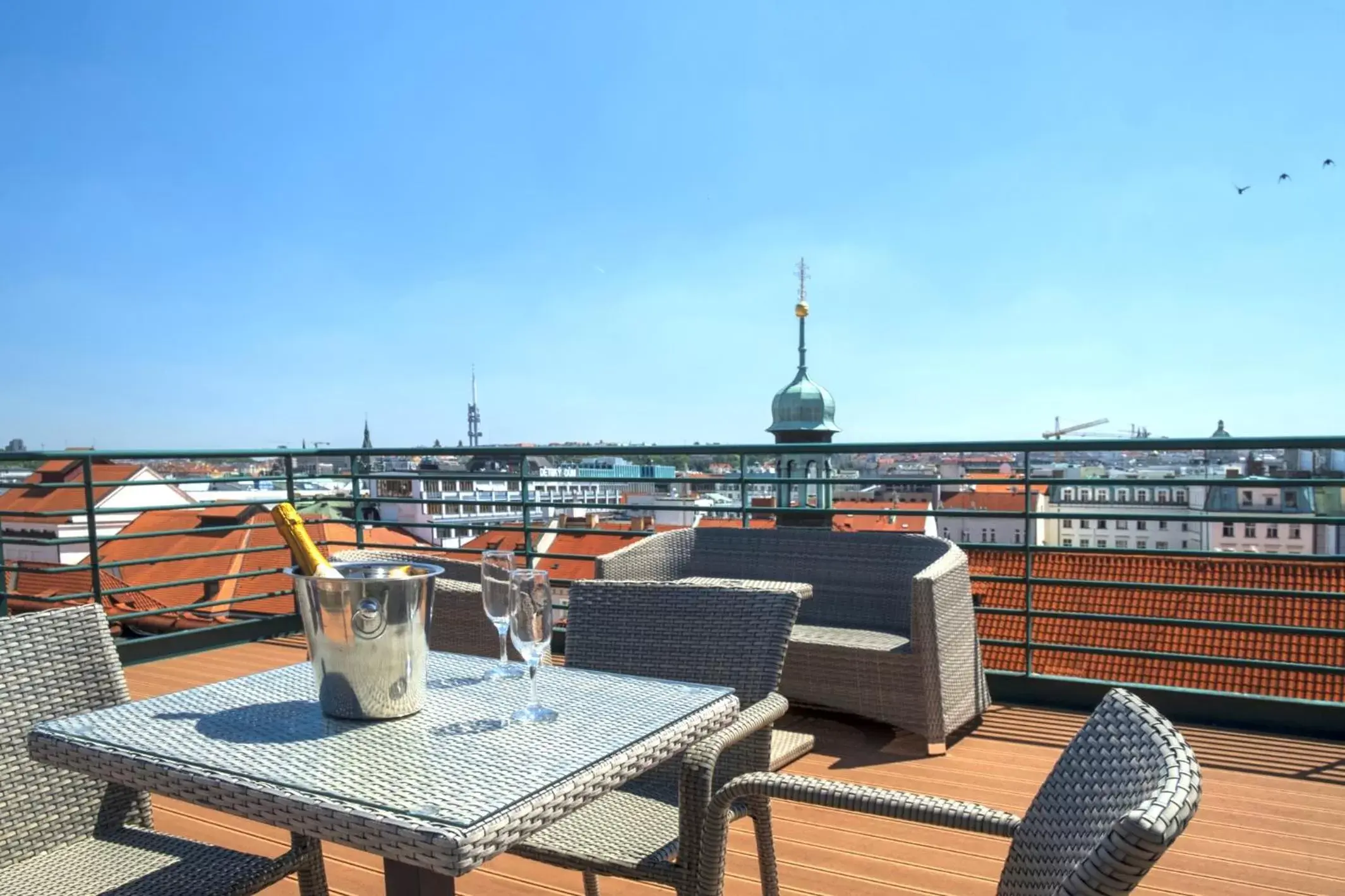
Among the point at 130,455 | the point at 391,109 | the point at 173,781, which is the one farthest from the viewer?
the point at 391,109

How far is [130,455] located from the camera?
4.33 metres

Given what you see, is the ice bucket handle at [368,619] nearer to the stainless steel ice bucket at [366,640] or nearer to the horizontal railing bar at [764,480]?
the stainless steel ice bucket at [366,640]

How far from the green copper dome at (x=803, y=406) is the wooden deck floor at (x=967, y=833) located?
82.2 feet

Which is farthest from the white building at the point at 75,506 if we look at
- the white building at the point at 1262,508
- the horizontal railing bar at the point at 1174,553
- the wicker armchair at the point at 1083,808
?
the white building at the point at 1262,508

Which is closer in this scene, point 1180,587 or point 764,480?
point 1180,587

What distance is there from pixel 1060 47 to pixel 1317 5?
136 inches

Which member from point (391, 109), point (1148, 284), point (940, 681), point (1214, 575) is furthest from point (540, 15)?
point (1148, 284)

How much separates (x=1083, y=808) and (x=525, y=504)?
149 inches

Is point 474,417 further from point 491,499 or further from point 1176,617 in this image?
point 1176,617

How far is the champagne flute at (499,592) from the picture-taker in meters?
1.38

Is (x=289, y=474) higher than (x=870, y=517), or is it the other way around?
(x=289, y=474)

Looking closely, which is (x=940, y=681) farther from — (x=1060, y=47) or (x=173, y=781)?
(x=1060, y=47)

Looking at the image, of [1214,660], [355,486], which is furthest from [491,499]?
[1214,660]

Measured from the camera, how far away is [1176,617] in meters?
4.55
